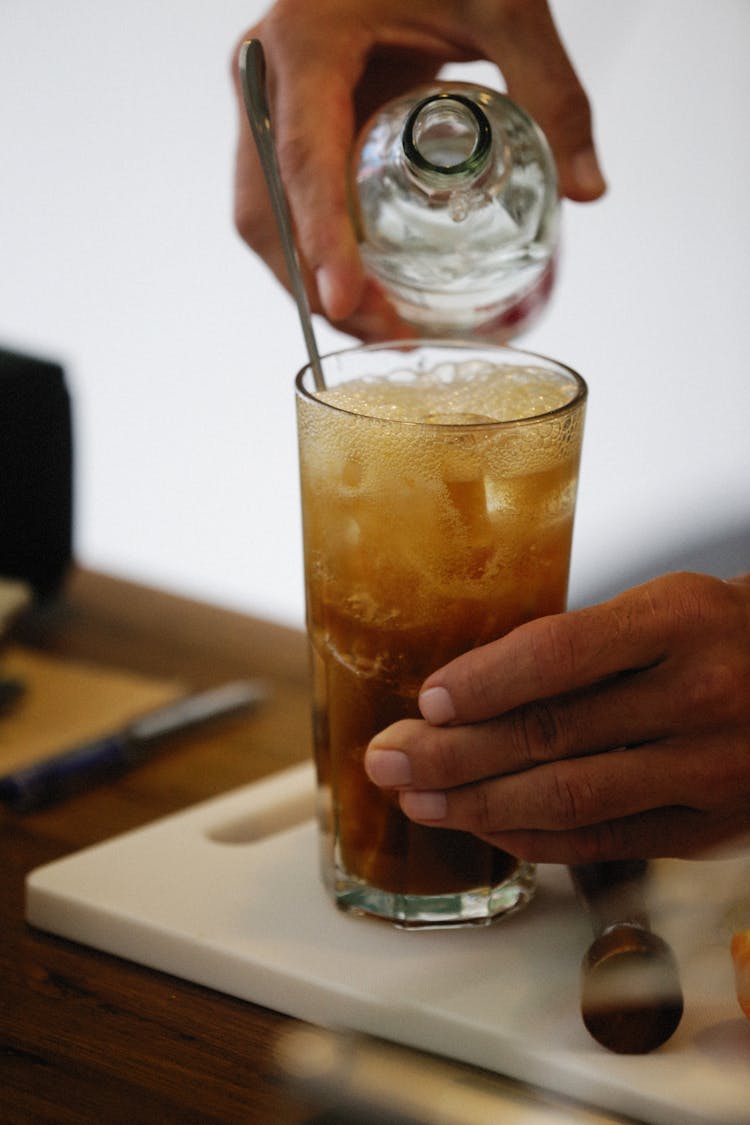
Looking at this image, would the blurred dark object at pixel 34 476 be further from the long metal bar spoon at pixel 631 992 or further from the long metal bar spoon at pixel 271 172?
the long metal bar spoon at pixel 631 992

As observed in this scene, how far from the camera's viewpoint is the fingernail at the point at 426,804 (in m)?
0.61

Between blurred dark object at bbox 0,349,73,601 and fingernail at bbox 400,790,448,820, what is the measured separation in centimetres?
64

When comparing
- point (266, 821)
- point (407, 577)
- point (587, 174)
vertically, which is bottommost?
point (266, 821)

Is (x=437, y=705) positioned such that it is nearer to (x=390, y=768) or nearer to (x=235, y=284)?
(x=390, y=768)

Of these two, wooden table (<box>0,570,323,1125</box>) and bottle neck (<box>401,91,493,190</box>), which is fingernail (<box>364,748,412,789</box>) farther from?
bottle neck (<box>401,91,493,190</box>)

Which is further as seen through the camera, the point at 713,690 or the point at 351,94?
the point at 351,94

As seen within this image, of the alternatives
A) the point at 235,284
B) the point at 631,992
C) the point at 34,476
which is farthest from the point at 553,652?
the point at 235,284

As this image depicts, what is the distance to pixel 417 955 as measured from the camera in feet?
2.09

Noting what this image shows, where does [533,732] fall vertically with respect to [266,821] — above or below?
above

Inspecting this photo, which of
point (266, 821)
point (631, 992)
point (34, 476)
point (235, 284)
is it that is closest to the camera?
point (631, 992)

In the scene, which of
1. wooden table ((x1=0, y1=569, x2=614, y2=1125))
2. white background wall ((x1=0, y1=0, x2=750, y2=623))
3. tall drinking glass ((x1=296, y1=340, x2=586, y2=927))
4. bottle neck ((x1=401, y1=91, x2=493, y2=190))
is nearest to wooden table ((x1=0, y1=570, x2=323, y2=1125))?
wooden table ((x1=0, y1=569, x2=614, y2=1125))

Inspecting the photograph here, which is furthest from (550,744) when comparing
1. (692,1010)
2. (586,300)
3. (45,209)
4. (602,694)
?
(45,209)

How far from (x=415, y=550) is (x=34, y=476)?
26.3 inches

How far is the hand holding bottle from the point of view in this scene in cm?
75
